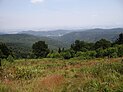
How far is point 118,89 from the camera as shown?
5234 millimetres

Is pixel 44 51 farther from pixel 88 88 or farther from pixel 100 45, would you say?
pixel 88 88

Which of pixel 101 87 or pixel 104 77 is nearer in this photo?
pixel 101 87

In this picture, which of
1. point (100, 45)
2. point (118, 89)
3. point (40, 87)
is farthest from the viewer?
point (100, 45)

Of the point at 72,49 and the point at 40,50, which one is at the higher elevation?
the point at 72,49

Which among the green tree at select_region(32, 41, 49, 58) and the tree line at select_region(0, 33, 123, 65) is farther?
the green tree at select_region(32, 41, 49, 58)

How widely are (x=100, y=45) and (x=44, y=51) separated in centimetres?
1847

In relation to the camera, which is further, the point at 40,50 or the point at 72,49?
the point at 40,50

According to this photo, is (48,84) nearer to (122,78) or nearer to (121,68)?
(122,78)

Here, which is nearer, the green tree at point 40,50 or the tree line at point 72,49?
the tree line at point 72,49

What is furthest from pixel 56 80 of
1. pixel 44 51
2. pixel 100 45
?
pixel 44 51

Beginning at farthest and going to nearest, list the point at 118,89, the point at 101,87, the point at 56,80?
the point at 56,80 → the point at 101,87 → the point at 118,89

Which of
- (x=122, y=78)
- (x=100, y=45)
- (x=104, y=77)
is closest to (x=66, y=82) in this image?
(x=104, y=77)

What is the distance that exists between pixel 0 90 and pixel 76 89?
182 centimetres

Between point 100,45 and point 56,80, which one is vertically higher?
point 56,80
